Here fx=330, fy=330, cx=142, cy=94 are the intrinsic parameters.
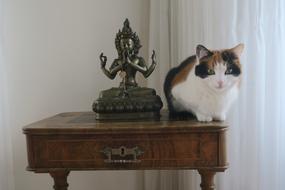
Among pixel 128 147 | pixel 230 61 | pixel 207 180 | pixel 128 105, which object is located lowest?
pixel 207 180

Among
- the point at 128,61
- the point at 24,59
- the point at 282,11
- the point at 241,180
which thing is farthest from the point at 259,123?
the point at 24,59

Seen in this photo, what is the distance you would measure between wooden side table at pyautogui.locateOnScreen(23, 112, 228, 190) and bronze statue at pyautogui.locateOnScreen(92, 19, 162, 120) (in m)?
0.09

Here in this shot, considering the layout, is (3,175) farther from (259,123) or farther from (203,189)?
(259,123)

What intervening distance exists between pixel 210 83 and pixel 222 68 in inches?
2.0

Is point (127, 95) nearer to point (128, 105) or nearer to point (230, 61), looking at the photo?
point (128, 105)

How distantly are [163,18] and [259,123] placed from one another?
523 mm

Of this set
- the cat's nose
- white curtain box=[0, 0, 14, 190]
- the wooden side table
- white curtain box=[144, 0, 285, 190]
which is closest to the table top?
the wooden side table

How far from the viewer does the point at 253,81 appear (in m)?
1.03

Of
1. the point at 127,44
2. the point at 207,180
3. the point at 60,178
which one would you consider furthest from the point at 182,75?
the point at 60,178

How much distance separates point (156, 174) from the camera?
1.29 m

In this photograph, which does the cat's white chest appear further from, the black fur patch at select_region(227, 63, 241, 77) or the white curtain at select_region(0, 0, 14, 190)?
the white curtain at select_region(0, 0, 14, 190)

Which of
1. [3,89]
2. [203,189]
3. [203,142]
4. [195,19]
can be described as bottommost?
[203,189]

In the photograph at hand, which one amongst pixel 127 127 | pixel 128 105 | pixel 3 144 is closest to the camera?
pixel 127 127

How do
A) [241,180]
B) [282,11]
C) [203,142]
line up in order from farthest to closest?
[241,180], [282,11], [203,142]
